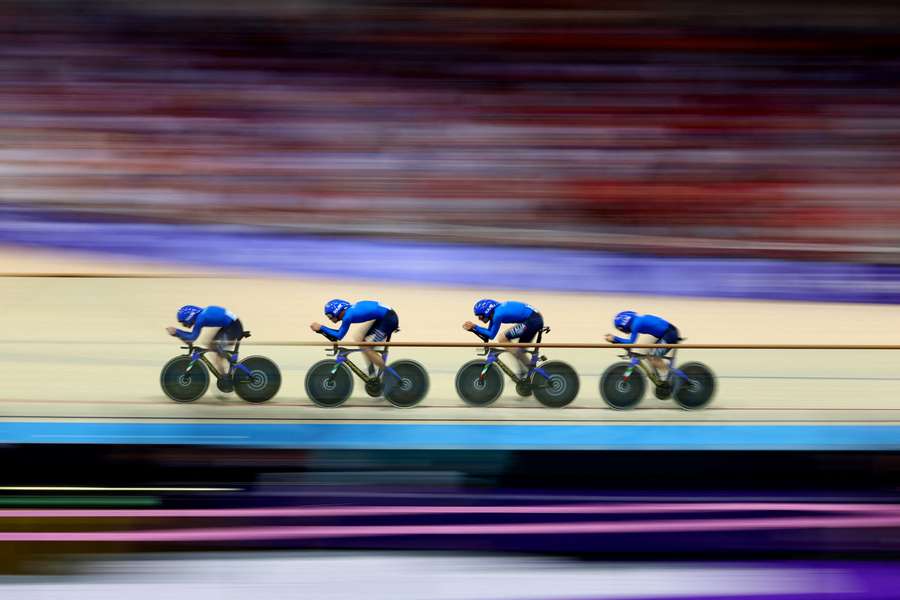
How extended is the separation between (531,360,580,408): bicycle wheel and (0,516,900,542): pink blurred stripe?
15.8 inches

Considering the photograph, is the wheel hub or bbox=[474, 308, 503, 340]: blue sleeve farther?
bbox=[474, 308, 503, 340]: blue sleeve

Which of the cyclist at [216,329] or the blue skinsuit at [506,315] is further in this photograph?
the blue skinsuit at [506,315]

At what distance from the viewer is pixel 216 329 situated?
3.26m

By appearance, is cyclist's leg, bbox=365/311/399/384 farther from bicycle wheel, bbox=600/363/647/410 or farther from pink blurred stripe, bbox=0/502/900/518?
bicycle wheel, bbox=600/363/647/410

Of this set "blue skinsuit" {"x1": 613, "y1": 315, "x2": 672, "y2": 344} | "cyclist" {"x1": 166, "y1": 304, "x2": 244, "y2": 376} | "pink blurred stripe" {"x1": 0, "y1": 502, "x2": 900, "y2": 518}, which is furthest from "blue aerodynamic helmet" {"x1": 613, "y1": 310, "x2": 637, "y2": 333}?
"cyclist" {"x1": 166, "y1": 304, "x2": 244, "y2": 376}

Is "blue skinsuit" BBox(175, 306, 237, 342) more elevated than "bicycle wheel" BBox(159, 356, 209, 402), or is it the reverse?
"blue skinsuit" BBox(175, 306, 237, 342)

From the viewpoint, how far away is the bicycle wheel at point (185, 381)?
322 centimetres

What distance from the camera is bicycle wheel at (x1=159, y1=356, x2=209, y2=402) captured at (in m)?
3.22

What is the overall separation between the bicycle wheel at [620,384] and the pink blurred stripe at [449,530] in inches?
15.6

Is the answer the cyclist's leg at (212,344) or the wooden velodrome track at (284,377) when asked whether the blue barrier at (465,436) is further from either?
the cyclist's leg at (212,344)

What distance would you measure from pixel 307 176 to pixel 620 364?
108 inches

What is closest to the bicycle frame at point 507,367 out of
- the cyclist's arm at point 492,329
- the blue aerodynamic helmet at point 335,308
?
the cyclist's arm at point 492,329

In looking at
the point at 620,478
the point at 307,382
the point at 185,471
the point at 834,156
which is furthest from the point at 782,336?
the point at 185,471

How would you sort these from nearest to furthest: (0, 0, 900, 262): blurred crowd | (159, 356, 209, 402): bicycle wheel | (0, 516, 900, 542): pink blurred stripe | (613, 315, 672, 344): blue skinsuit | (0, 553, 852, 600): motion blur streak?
(0, 553, 852, 600): motion blur streak < (0, 516, 900, 542): pink blurred stripe < (159, 356, 209, 402): bicycle wheel < (613, 315, 672, 344): blue skinsuit < (0, 0, 900, 262): blurred crowd
